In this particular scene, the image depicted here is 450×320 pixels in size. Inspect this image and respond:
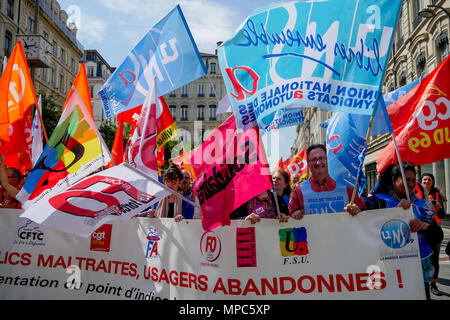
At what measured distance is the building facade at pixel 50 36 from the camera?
2777cm

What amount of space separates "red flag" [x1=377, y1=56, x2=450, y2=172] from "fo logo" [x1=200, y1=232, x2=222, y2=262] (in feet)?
7.75

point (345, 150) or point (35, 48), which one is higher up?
point (35, 48)

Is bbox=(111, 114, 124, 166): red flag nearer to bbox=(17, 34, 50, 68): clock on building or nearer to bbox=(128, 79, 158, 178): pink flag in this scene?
bbox=(128, 79, 158, 178): pink flag

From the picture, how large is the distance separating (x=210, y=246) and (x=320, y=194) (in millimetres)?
1170

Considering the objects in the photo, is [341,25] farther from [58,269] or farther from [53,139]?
[58,269]

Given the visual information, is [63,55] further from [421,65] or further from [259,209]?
[259,209]

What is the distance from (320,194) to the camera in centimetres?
370

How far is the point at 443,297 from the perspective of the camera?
202 inches

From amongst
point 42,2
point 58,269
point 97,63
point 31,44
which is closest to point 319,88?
point 58,269

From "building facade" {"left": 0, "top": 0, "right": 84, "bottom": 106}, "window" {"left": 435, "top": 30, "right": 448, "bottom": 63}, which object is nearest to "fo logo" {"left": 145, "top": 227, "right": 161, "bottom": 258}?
"window" {"left": 435, "top": 30, "right": 448, "bottom": 63}

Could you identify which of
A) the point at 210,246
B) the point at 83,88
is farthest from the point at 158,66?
the point at 210,246

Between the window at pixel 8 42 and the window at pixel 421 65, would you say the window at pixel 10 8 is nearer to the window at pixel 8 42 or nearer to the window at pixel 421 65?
the window at pixel 8 42

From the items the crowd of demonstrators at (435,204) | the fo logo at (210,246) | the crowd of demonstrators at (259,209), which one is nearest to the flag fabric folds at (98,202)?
the fo logo at (210,246)

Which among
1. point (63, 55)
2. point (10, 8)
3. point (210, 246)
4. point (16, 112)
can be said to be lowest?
→ point (210, 246)
